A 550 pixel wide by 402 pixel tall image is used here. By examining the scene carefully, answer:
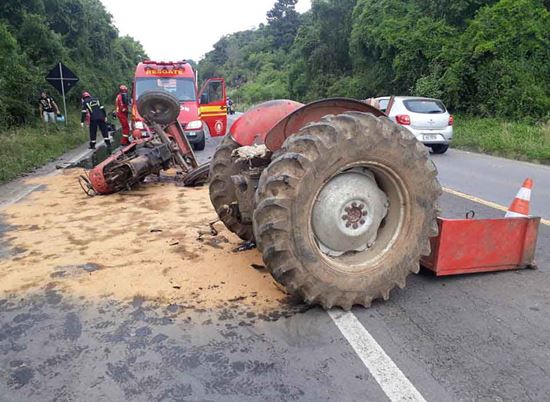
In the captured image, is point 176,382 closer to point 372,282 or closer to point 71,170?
point 372,282

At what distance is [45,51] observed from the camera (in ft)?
81.6

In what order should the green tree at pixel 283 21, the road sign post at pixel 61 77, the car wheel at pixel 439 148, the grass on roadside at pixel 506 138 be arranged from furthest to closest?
1. the green tree at pixel 283 21
2. the road sign post at pixel 61 77
3. the car wheel at pixel 439 148
4. the grass on roadside at pixel 506 138

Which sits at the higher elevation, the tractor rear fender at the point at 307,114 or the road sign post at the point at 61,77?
the road sign post at the point at 61,77

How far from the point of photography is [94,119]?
15.5 m

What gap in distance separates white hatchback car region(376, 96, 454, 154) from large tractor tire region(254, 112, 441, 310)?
10.6m

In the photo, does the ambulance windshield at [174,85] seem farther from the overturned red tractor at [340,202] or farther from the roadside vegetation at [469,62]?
the overturned red tractor at [340,202]

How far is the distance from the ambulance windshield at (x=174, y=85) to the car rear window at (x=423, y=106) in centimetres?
643

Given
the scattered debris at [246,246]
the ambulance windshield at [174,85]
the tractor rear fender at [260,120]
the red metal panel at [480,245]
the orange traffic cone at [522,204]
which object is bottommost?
the scattered debris at [246,246]

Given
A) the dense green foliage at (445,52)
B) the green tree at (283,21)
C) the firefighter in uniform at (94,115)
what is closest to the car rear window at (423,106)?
the dense green foliage at (445,52)

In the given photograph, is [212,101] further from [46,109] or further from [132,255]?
[132,255]

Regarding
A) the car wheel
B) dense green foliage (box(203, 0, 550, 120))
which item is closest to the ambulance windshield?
the car wheel

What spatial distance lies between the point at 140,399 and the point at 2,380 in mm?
831

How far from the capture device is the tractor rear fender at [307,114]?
381 cm

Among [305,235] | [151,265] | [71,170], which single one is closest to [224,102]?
[71,170]
